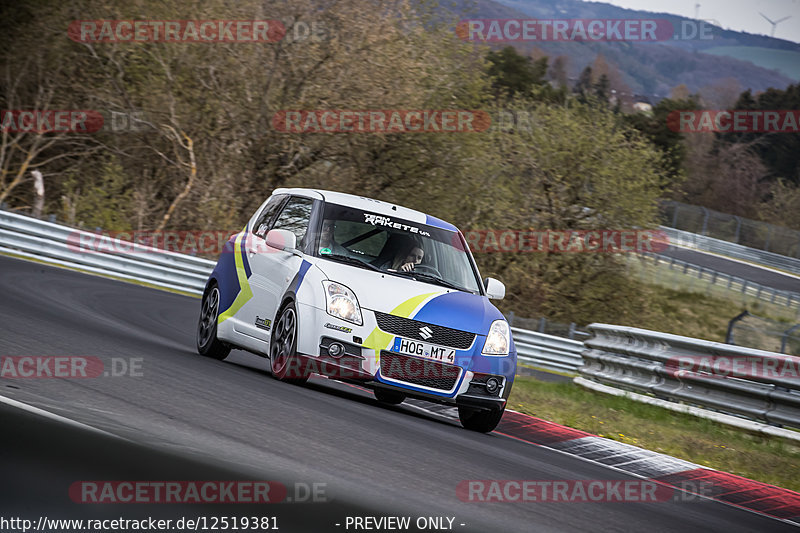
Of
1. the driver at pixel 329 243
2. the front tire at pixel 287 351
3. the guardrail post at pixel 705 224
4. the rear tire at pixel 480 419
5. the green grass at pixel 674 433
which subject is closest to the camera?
the front tire at pixel 287 351

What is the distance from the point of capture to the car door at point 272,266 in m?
9.25

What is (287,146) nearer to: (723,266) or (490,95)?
(490,95)

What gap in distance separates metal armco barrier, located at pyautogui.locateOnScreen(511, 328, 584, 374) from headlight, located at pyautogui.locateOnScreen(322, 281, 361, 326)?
Result: 15730 millimetres

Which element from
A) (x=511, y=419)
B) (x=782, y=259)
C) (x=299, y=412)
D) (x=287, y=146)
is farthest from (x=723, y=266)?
(x=299, y=412)

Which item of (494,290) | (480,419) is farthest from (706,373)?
(480,419)

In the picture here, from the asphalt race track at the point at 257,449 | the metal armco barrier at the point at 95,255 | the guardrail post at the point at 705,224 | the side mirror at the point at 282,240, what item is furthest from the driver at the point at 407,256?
the guardrail post at the point at 705,224

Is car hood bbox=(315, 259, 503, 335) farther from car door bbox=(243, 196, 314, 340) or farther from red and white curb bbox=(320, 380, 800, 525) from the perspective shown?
red and white curb bbox=(320, 380, 800, 525)

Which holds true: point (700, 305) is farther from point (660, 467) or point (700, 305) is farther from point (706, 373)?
point (660, 467)

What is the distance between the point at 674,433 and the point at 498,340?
3.19 meters

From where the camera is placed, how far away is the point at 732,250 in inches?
2142

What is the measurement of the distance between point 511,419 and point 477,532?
229 inches

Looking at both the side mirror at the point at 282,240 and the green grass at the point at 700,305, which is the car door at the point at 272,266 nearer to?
the side mirror at the point at 282,240

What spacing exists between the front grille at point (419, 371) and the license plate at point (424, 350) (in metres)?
0.04

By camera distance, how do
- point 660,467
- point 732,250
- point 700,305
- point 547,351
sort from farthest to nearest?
point 732,250 → point 700,305 → point 547,351 → point 660,467
